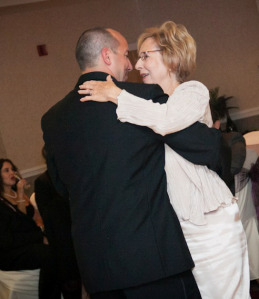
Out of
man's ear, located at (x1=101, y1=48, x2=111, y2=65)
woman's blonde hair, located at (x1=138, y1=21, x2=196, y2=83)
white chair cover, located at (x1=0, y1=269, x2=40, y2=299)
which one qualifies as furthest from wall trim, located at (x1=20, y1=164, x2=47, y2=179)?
man's ear, located at (x1=101, y1=48, x2=111, y2=65)

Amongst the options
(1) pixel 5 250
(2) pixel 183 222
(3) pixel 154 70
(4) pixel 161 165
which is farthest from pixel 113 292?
(1) pixel 5 250

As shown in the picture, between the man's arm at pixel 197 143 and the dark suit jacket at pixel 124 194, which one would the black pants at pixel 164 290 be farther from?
the man's arm at pixel 197 143

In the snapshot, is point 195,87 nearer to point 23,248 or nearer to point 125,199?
point 125,199

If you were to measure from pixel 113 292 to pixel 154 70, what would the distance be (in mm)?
1055

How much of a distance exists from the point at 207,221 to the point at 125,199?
14.9 inches

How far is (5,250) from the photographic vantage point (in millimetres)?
3455

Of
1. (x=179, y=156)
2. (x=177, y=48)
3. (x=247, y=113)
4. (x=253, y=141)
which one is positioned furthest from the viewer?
(x=247, y=113)

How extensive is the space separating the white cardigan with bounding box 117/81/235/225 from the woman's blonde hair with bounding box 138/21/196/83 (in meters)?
0.35

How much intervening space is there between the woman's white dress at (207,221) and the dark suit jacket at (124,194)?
0.22 feet

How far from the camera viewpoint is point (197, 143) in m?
1.55

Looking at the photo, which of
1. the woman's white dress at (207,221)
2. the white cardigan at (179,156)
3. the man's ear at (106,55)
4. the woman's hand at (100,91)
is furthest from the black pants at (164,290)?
the man's ear at (106,55)

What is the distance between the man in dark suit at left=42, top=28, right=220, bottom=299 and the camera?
4.91ft

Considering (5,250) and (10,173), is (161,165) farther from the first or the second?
(10,173)

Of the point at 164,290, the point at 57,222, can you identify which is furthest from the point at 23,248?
the point at 164,290
